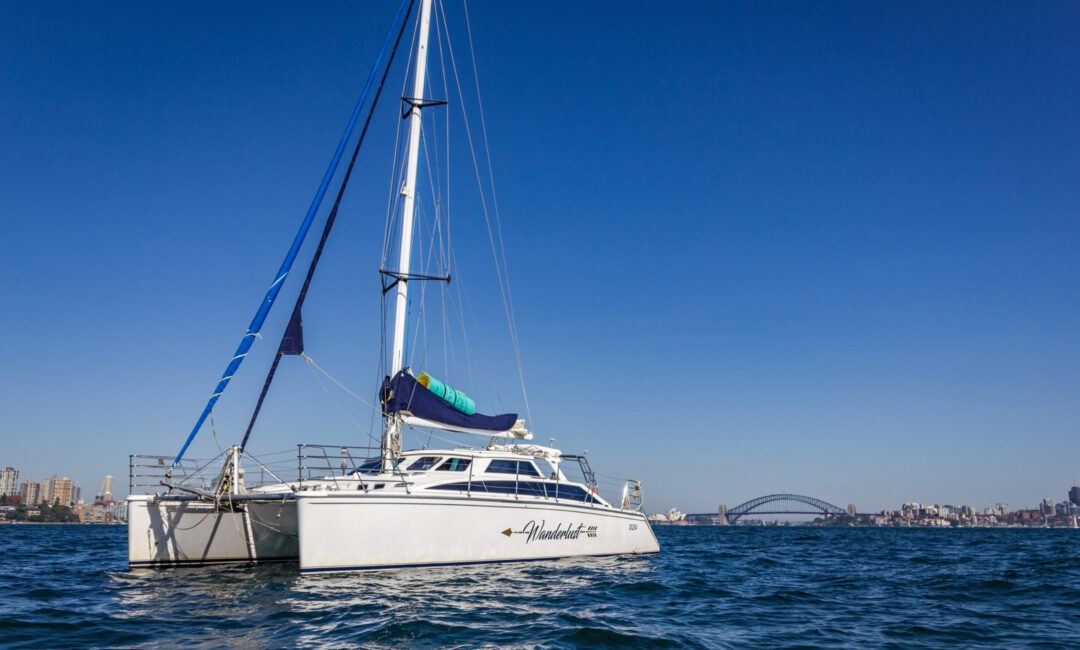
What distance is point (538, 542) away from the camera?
15.4m

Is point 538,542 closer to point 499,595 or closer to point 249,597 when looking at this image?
point 499,595

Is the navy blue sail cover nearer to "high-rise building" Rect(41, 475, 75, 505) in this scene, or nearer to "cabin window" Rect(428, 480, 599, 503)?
"cabin window" Rect(428, 480, 599, 503)

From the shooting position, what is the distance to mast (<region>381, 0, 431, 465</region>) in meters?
15.9

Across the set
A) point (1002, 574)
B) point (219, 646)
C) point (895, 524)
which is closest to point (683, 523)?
point (895, 524)

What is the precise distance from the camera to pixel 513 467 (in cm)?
1639

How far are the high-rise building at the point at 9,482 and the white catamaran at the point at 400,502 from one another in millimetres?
117559

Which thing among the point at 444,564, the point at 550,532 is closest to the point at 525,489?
the point at 550,532

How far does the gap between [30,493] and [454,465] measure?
120975 millimetres

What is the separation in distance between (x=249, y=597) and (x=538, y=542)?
6374mm

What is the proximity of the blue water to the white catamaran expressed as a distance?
1.62 ft

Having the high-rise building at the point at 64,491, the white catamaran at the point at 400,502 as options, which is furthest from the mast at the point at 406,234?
the high-rise building at the point at 64,491

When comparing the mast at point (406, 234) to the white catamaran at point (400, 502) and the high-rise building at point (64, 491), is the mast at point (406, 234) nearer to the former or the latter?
the white catamaran at point (400, 502)

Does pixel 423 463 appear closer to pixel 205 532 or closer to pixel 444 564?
pixel 444 564

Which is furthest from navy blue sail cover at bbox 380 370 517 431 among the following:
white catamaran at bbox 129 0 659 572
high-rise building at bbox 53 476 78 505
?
high-rise building at bbox 53 476 78 505
